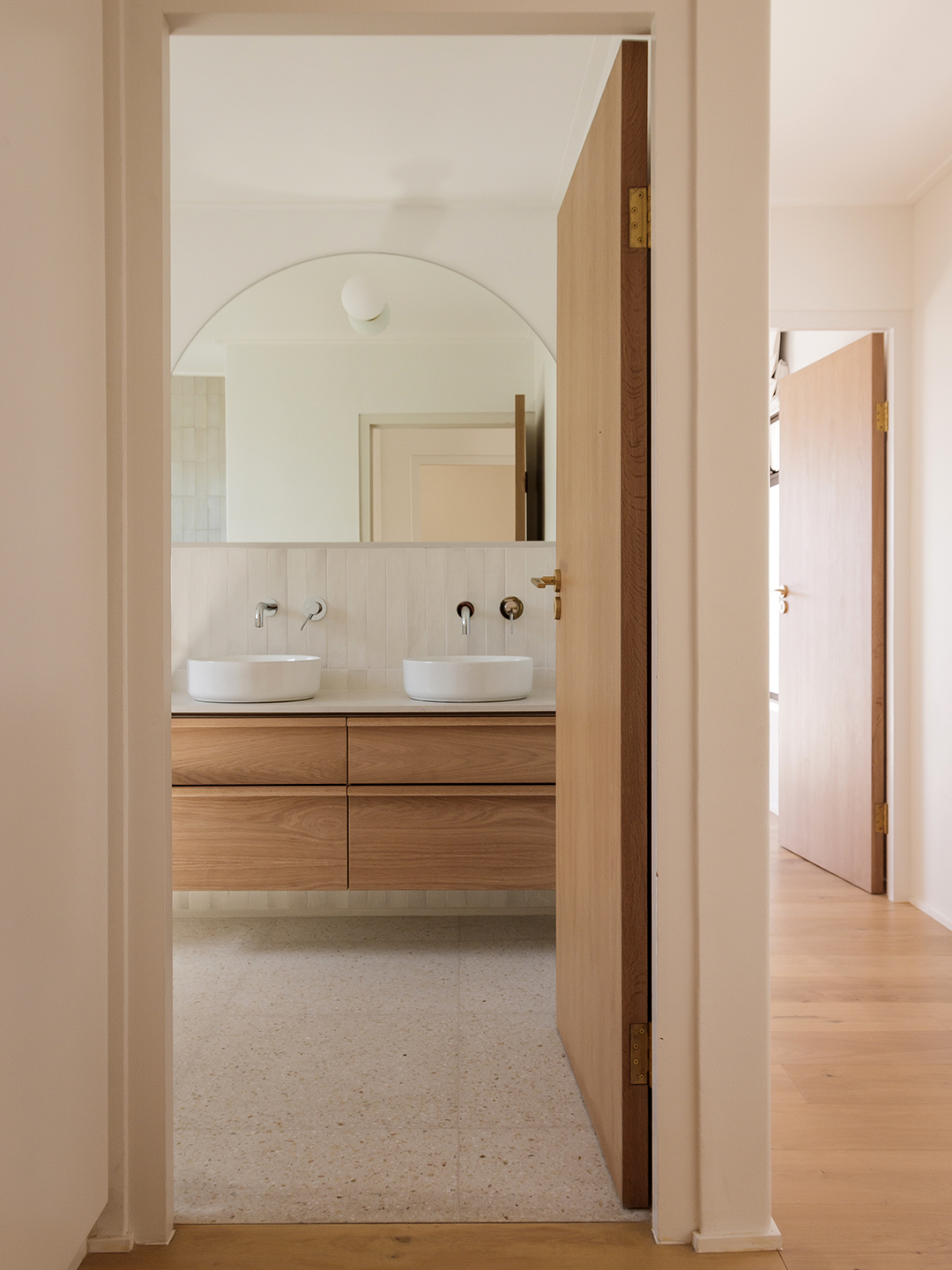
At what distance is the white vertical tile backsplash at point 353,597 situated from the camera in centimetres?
295

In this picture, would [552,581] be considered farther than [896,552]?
No

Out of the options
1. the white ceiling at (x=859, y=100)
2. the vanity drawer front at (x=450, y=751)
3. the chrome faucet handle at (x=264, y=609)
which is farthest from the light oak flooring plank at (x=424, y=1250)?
the white ceiling at (x=859, y=100)

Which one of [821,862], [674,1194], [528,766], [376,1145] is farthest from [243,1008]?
[821,862]

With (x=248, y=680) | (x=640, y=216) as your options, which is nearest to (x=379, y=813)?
(x=248, y=680)

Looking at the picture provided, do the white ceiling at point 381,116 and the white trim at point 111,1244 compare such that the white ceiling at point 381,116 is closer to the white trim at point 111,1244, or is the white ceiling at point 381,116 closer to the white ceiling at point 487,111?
the white ceiling at point 487,111

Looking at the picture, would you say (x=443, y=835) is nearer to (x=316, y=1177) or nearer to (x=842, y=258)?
Answer: (x=316, y=1177)

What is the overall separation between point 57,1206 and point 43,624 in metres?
0.78

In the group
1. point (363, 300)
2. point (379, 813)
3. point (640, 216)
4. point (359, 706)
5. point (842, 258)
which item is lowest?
point (379, 813)

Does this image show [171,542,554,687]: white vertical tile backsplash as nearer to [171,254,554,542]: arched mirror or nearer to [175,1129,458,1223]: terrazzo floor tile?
[171,254,554,542]: arched mirror

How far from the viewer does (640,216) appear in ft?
4.38

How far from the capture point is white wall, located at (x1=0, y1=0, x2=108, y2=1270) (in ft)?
3.38

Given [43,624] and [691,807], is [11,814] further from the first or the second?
[691,807]

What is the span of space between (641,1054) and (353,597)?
1.92 meters

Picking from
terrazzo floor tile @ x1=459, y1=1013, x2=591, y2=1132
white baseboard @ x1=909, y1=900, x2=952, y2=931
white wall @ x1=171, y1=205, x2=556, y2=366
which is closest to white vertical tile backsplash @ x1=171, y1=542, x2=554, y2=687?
white wall @ x1=171, y1=205, x2=556, y2=366
